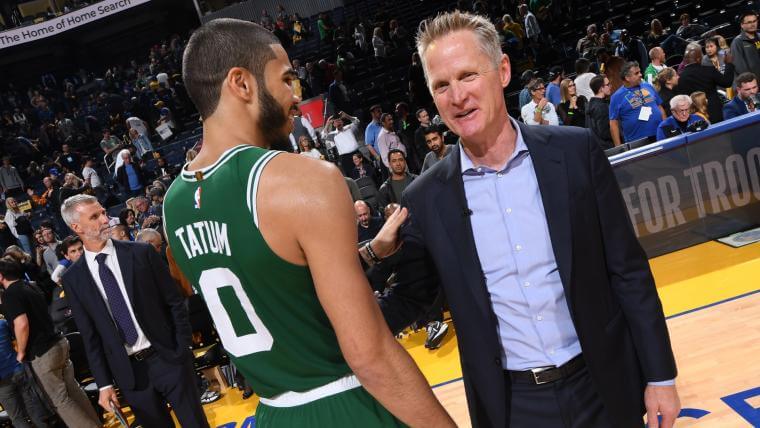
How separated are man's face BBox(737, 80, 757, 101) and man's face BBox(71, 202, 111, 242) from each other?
Answer: 6.55 m

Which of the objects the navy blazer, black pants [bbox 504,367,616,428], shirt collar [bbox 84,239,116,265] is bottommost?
the navy blazer

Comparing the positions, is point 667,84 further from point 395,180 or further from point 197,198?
point 197,198

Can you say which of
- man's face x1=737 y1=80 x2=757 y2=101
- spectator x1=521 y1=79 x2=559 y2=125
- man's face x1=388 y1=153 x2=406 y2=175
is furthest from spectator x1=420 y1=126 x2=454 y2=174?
man's face x1=737 y1=80 x2=757 y2=101

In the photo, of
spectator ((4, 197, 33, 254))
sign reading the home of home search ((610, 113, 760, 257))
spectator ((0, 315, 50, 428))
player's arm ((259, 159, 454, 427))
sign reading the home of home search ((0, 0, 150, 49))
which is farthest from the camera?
sign reading the home of home search ((0, 0, 150, 49))

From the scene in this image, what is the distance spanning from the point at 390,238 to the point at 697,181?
5.31 meters

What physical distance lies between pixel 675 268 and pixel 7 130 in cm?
2276

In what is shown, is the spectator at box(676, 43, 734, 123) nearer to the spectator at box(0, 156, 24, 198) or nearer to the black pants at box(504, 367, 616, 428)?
the black pants at box(504, 367, 616, 428)

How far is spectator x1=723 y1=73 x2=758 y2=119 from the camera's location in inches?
272

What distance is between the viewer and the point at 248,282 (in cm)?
150

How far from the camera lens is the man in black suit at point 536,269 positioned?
1.90m

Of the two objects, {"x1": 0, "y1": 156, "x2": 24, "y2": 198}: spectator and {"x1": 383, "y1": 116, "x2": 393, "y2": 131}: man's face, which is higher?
{"x1": 0, "y1": 156, "x2": 24, "y2": 198}: spectator

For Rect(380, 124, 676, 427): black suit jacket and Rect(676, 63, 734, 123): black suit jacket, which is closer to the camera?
Rect(380, 124, 676, 427): black suit jacket

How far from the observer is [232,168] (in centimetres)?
149

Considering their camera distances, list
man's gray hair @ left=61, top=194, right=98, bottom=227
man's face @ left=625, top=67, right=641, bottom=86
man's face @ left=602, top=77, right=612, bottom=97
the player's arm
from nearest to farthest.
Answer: the player's arm → man's gray hair @ left=61, top=194, right=98, bottom=227 → man's face @ left=625, top=67, right=641, bottom=86 → man's face @ left=602, top=77, right=612, bottom=97
